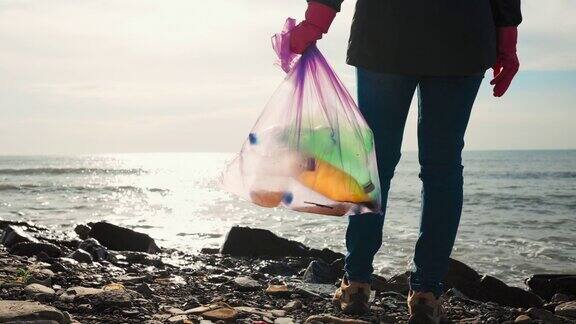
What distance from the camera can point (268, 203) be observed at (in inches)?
96.6

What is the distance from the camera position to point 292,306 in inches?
125

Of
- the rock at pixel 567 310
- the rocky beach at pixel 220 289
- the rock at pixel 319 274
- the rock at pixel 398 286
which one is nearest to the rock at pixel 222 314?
the rocky beach at pixel 220 289

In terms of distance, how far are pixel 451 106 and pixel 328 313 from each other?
4.15 feet

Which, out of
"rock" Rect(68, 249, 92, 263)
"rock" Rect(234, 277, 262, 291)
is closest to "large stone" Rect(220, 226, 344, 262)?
"rock" Rect(68, 249, 92, 263)

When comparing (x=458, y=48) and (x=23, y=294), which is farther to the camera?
(x=23, y=294)

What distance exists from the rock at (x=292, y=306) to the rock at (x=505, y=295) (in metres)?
2.17

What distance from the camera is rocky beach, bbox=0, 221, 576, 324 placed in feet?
9.08

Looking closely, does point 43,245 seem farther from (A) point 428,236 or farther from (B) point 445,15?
(B) point 445,15

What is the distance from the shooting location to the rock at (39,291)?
9.65ft

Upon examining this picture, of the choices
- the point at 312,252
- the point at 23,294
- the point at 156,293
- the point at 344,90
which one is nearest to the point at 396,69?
the point at 344,90

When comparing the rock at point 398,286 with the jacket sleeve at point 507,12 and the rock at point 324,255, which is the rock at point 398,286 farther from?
the jacket sleeve at point 507,12

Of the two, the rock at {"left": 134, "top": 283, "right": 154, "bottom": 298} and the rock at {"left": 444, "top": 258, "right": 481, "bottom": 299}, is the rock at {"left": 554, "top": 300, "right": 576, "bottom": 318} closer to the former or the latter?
the rock at {"left": 444, "top": 258, "right": 481, "bottom": 299}

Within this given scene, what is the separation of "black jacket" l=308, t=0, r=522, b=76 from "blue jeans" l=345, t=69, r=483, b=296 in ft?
0.25

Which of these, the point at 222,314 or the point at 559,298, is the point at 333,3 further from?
the point at 559,298
